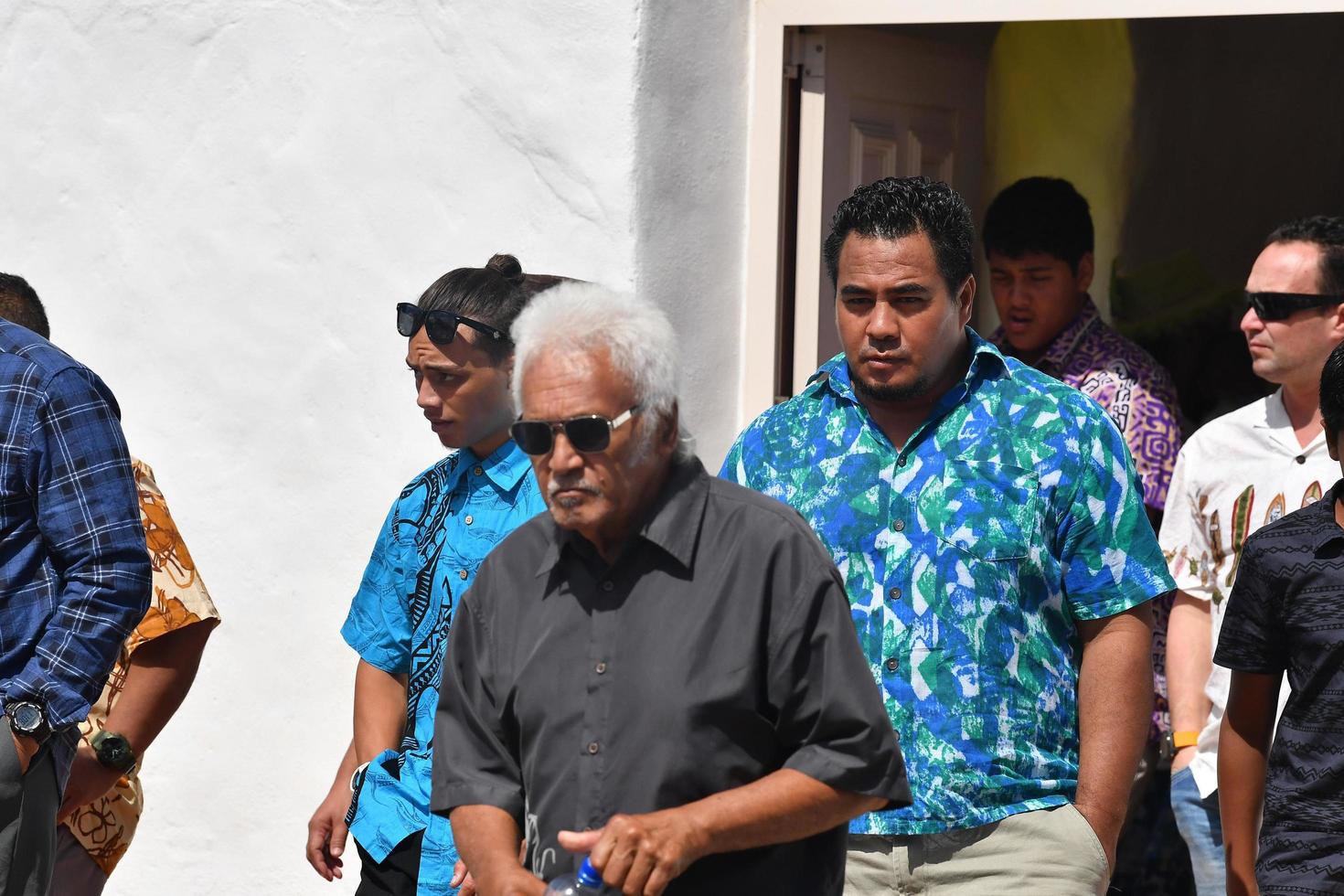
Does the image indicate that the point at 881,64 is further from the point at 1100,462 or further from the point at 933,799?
the point at 933,799

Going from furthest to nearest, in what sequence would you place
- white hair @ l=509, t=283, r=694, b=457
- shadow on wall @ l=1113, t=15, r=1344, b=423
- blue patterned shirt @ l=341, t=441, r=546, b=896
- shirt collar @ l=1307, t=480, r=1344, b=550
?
shadow on wall @ l=1113, t=15, r=1344, b=423 < blue patterned shirt @ l=341, t=441, r=546, b=896 < shirt collar @ l=1307, t=480, r=1344, b=550 < white hair @ l=509, t=283, r=694, b=457

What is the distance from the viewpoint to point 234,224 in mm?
6012

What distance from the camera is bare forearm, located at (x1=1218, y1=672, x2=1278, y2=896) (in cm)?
380

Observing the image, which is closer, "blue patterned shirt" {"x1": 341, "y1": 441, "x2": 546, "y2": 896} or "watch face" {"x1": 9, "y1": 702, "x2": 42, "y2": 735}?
"watch face" {"x1": 9, "y1": 702, "x2": 42, "y2": 735}

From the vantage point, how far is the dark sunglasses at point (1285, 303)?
480cm

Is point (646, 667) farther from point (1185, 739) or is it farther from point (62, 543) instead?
point (1185, 739)

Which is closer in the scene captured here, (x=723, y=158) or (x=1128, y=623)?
(x=1128, y=623)

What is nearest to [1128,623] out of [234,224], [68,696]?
[68,696]

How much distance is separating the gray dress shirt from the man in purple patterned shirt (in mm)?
2948

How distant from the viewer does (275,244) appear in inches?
233

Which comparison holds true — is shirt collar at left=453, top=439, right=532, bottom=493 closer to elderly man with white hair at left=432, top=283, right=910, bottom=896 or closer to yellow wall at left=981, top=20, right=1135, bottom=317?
elderly man with white hair at left=432, top=283, right=910, bottom=896

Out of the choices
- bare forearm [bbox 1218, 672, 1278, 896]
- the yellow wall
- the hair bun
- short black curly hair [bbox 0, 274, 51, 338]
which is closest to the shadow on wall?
the yellow wall

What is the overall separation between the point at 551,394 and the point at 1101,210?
564 centimetres

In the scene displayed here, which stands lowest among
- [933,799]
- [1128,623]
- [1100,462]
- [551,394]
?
[933,799]
